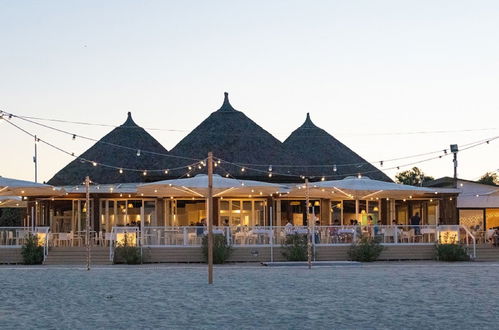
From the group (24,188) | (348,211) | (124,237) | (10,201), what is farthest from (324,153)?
→ (24,188)

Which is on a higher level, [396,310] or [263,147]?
[263,147]

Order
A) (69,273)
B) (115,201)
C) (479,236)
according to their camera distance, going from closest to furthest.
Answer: (69,273) → (479,236) → (115,201)

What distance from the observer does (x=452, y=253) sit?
88.0 feet

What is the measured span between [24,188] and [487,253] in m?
16.1

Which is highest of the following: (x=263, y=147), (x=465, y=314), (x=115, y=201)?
(x=263, y=147)

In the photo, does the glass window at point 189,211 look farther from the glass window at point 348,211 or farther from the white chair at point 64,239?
the glass window at point 348,211

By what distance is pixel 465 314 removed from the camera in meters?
12.0

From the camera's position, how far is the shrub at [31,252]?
26.3m

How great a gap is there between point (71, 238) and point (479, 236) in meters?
15.4

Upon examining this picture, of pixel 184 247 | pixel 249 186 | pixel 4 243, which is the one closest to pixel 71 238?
pixel 4 243

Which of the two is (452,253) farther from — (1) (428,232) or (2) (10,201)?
(2) (10,201)

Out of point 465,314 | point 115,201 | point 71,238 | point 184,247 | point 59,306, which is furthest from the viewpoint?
point 115,201

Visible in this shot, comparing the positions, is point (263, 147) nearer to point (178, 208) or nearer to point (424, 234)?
point (178, 208)

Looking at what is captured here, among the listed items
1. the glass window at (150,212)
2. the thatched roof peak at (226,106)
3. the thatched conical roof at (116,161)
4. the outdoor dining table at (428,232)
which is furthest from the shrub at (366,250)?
the thatched roof peak at (226,106)
